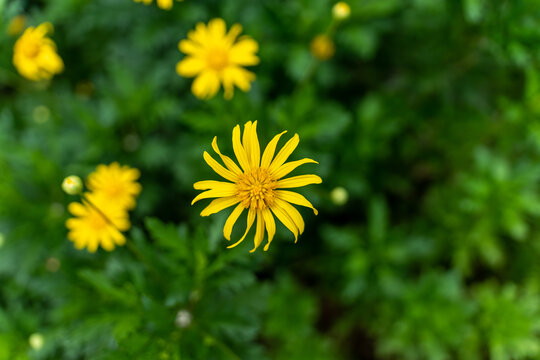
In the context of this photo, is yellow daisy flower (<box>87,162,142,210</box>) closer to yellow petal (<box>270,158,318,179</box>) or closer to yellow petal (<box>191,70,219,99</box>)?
yellow petal (<box>191,70,219,99</box>)

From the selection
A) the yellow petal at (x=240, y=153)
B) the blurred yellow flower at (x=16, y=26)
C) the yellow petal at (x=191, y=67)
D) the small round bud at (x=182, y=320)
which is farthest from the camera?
the blurred yellow flower at (x=16, y=26)

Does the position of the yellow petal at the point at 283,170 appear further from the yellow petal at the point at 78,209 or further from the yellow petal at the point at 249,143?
the yellow petal at the point at 78,209

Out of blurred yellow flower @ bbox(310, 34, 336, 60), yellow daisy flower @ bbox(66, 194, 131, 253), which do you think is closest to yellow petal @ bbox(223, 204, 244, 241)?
yellow daisy flower @ bbox(66, 194, 131, 253)

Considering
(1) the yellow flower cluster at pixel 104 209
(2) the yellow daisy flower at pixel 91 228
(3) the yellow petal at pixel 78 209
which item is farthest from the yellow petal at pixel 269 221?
(3) the yellow petal at pixel 78 209

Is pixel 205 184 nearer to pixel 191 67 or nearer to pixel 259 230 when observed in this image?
pixel 259 230

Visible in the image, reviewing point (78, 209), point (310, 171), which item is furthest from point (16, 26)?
point (310, 171)
